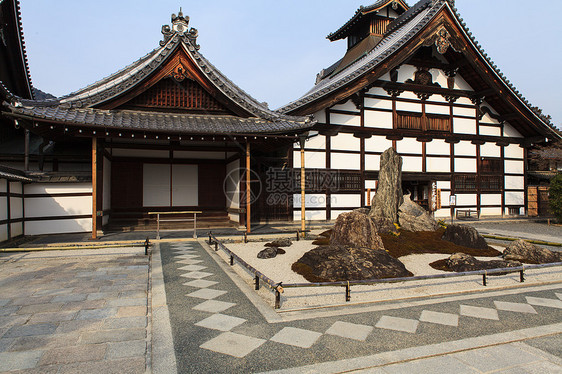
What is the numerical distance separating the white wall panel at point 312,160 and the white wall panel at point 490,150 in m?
10.1

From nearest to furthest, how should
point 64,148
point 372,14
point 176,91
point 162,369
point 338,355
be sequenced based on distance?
1. point 162,369
2. point 338,355
3. point 176,91
4. point 64,148
5. point 372,14

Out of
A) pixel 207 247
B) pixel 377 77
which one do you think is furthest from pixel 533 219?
pixel 207 247

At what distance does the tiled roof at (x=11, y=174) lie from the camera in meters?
9.10

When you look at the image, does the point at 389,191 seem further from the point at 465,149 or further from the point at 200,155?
the point at 465,149

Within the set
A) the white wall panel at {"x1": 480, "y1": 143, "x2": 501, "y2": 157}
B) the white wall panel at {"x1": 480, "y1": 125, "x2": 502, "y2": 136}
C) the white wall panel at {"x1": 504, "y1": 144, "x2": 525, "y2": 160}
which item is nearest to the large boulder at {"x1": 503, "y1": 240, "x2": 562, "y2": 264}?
the white wall panel at {"x1": 480, "y1": 143, "x2": 501, "y2": 157}

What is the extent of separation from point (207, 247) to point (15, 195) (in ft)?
20.7

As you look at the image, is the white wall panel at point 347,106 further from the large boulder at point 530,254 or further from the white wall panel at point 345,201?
the large boulder at point 530,254

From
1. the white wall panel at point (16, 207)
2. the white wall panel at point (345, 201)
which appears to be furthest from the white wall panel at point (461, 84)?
the white wall panel at point (16, 207)

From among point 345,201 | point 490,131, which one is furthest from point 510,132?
point 345,201

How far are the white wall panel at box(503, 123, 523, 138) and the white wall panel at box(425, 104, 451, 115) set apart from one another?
4086mm

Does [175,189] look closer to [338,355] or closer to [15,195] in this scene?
[15,195]

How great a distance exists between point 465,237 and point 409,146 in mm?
9439

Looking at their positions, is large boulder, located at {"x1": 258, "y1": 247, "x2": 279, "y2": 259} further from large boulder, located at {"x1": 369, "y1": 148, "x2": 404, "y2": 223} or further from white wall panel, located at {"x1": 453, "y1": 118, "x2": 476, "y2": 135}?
white wall panel, located at {"x1": 453, "y1": 118, "x2": 476, "y2": 135}

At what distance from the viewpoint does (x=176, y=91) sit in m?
12.5
